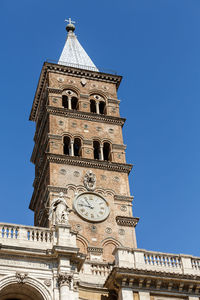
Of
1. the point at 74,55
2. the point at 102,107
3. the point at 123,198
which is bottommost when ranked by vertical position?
the point at 123,198

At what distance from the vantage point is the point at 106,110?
55.9 meters

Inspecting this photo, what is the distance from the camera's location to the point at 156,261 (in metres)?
35.0

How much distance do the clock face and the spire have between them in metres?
15.5

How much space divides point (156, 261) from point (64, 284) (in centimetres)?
611

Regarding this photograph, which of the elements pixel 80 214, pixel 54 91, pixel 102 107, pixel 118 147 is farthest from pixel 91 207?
pixel 54 91

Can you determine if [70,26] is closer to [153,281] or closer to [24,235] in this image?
[24,235]

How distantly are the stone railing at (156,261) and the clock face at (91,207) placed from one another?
1270cm

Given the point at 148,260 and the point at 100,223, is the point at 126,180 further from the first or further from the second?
the point at 148,260

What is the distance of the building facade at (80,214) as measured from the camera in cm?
3177

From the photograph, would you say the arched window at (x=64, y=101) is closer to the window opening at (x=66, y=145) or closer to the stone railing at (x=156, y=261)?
the window opening at (x=66, y=145)

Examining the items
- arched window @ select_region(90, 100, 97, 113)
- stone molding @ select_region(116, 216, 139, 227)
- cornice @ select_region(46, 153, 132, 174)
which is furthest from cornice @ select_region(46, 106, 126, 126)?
stone molding @ select_region(116, 216, 139, 227)

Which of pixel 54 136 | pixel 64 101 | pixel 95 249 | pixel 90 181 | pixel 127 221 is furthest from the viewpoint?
pixel 64 101

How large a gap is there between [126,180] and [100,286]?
18.0 meters

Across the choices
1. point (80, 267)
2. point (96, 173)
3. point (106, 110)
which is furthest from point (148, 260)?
point (106, 110)
